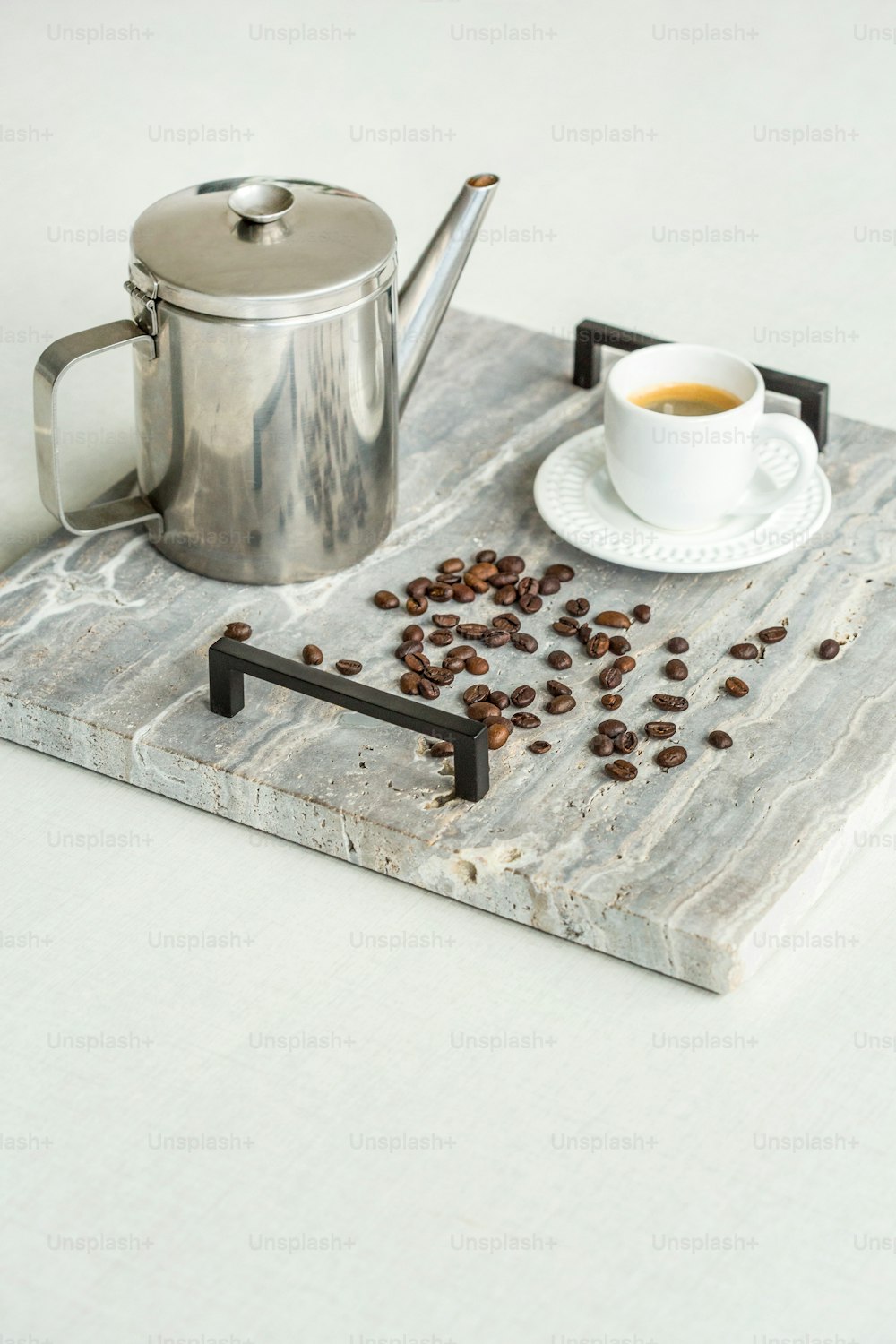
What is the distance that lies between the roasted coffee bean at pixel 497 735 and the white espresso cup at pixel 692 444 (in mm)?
255

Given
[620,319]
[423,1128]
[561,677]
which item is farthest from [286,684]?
[620,319]

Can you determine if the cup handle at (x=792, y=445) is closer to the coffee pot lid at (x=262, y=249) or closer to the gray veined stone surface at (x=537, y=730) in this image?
the gray veined stone surface at (x=537, y=730)

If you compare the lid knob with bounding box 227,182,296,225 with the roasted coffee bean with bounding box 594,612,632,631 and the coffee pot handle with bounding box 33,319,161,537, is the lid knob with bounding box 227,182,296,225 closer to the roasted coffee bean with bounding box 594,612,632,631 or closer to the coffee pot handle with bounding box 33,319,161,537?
the coffee pot handle with bounding box 33,319,161,537

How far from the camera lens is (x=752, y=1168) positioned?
0.92 metres

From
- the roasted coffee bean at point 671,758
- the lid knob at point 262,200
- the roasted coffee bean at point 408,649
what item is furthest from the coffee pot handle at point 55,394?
the roasted coffee bean at point 671,758

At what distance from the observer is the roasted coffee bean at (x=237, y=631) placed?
3.96ft

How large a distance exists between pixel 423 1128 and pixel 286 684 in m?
0.31

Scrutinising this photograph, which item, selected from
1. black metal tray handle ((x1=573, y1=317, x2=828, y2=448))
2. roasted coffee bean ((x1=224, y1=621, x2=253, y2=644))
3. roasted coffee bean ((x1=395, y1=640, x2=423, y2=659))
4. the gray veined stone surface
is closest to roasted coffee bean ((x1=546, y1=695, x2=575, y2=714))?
the gray veined stone surface

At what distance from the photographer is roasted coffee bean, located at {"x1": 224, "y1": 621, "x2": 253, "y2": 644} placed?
3.96 ft

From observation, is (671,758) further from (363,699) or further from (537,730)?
(363,699)

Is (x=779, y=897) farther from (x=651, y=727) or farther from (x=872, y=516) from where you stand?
(x=872, y=516)

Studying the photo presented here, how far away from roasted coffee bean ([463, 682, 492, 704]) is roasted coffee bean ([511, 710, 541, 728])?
0.11 feet

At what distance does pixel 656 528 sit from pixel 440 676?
0.78 feet

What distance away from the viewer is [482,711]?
44.6 inches
